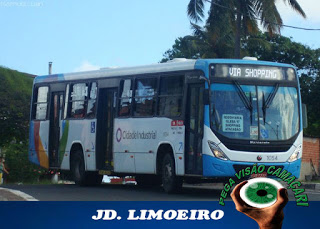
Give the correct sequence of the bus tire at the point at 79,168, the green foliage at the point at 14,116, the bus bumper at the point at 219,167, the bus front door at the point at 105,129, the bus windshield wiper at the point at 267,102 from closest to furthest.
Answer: the bus bumper at the point at 219,167 < the bus windshield wiper at the point at 267,102 < the bus front door at the point at 105,129 < the bus tire at the point at 79,168 < the green foliage at the point at 14,116

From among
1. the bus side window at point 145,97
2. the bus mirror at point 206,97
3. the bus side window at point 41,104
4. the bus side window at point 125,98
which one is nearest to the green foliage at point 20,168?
the bus side window at point 41,104

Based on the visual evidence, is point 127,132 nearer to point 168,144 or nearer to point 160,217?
point 168,144

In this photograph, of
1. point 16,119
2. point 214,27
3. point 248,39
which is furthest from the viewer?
point 16,119

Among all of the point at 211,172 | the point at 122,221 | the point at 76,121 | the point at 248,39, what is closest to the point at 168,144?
the point at 211,172

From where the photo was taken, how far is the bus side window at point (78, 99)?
22594 millimetres

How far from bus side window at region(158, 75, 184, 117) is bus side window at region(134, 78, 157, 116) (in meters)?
0.31

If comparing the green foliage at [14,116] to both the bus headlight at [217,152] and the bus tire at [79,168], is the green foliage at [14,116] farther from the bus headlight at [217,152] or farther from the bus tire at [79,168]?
the bus headlight at [217,152]

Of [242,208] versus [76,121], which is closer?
[242,208]

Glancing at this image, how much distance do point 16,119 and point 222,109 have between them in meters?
32.1

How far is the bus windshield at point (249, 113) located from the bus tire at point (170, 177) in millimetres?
1648

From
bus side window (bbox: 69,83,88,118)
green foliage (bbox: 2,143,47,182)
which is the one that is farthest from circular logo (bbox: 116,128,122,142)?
green foliage (bbox: 2,143,47,182)

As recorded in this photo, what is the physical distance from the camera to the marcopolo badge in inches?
271

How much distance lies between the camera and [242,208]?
269 inches

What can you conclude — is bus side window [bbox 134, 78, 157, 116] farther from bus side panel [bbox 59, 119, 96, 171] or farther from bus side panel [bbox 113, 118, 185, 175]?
bus side panel [bbox 59, 119, 96, 171]
